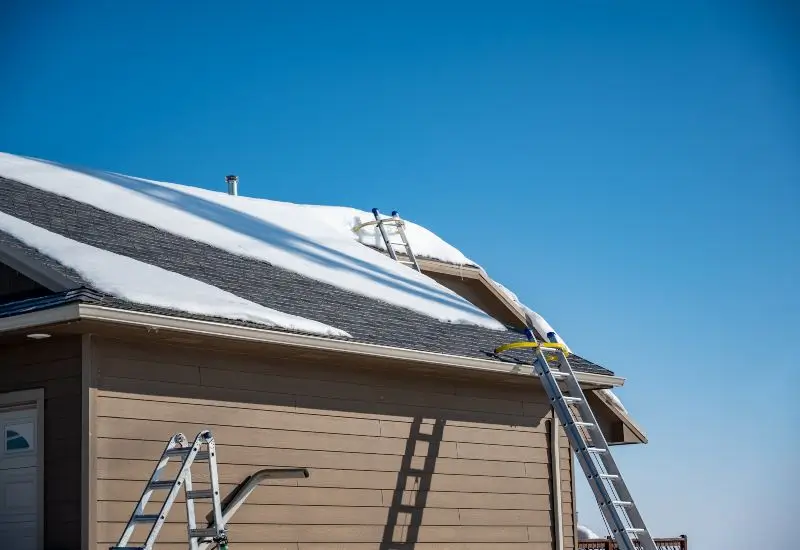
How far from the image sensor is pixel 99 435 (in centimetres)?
866

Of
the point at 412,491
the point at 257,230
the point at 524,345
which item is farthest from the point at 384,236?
the point at 412,491

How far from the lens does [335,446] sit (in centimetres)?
1055

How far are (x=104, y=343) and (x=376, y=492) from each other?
10.6 feet

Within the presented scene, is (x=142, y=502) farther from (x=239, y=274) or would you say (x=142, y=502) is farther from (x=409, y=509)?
(x=409, y=509)

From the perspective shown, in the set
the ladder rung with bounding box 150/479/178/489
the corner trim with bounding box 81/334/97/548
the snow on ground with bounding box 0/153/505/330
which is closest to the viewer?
the ladder rung with bounding box 150/479/178/489

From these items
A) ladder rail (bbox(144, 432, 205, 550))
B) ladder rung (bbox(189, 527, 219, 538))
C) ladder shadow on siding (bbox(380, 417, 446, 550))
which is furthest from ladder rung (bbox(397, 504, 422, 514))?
ladder rung (bbox(189, 527, 219, 538))

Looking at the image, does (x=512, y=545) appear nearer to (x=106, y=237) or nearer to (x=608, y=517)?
(x=608, y=517)

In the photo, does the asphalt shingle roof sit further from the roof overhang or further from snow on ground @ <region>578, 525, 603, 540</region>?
snow on ground @ <region>578, 525, 603, 540</region>

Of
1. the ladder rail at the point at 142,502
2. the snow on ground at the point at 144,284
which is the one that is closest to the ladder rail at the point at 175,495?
the ladder rail at the point at 142,502

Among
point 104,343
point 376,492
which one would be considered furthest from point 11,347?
point 376,492

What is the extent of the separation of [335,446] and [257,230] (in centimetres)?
413

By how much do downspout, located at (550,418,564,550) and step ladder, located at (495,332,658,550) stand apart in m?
0.88

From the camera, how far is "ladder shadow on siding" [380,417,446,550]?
10938 millimetres

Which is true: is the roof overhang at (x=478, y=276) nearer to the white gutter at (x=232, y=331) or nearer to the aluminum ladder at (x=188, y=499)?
the white gutter at (x=232, y=331)
